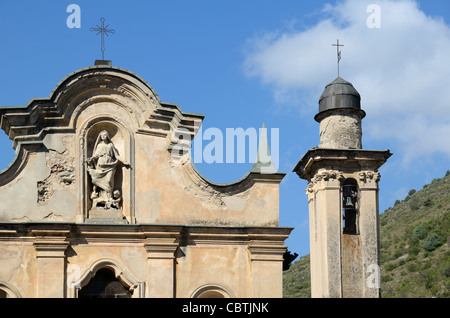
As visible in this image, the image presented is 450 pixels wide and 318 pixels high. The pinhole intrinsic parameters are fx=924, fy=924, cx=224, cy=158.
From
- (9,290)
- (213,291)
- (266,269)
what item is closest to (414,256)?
(266,269)

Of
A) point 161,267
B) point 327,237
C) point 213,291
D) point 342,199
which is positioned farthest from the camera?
point 342,199

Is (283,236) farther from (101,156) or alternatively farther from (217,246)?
(101,156)

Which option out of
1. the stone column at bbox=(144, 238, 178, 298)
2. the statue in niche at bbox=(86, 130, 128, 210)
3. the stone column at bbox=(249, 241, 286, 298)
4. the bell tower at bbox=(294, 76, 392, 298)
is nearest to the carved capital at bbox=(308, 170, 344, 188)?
the bell tower at bbox=(294, 76, 392, 298)

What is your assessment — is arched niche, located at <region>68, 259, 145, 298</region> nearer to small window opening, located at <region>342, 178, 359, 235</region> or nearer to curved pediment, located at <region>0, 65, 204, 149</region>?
curved pediment, located at <region>0, 65, 204, 149</region>

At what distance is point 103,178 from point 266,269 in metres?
3.90

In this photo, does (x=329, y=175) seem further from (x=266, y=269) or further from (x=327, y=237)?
(x=266, y=269)

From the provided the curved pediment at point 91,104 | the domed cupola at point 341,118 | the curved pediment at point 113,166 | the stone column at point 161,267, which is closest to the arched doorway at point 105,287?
the stone column at point 161,267

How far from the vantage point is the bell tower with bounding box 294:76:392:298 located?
735 inches

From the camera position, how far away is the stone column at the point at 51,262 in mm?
18438

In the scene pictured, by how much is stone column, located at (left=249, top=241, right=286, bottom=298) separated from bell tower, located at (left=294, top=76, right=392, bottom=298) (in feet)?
2.45

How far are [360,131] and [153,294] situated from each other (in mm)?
5589

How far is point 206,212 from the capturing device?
19.6m

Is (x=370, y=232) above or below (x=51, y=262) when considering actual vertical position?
above

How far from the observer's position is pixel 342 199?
19.3 meters
